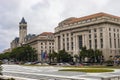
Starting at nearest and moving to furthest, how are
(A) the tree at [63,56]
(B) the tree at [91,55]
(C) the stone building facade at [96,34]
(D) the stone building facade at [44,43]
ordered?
(B) the tree at [91,55]
(C) the stone building facade at [96,34]
(A) the tree at [63,56]
(D) the stone building facade at [44,43]

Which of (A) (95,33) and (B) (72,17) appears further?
(B) (72,17)

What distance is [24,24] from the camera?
199875mm

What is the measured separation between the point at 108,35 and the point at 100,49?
6.60m

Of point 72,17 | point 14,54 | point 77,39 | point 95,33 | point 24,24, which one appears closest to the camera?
point 95,33

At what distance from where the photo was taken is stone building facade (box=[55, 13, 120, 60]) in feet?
313

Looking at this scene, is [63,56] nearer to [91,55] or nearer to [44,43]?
[91,55]

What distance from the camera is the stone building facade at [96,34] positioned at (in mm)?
95312

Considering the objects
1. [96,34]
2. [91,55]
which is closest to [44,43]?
[96,34]

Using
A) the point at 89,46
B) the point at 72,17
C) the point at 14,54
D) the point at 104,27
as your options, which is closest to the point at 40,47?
the point at 14,54

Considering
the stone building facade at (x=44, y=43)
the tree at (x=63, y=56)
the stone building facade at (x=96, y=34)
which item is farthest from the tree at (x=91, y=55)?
the stone building facade at (x=44, y=43)

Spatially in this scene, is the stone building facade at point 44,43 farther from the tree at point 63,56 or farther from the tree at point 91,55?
the tree at point 91,55

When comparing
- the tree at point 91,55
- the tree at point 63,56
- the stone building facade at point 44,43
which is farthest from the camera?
the stone building facade at point 44,43

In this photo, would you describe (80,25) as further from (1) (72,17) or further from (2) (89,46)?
(1) (72,17)

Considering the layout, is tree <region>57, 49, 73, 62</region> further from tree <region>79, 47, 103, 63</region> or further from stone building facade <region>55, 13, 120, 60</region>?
tree <region>79, 47, 103, 63</region>
